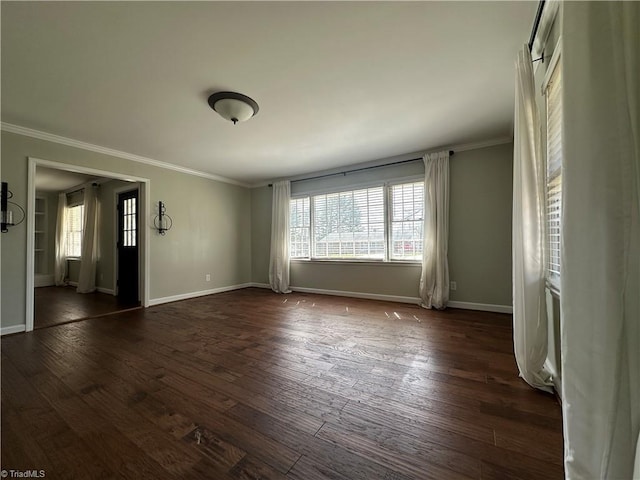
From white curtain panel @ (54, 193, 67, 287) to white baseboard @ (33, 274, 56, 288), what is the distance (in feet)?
0.37

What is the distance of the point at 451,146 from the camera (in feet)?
12.5

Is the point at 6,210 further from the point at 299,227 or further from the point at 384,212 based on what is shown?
the point at 384,212

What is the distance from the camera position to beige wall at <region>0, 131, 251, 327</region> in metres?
2.96

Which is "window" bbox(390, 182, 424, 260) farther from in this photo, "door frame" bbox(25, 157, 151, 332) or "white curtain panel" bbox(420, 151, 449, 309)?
"door frame" bbox(25, 157, 151, 332)

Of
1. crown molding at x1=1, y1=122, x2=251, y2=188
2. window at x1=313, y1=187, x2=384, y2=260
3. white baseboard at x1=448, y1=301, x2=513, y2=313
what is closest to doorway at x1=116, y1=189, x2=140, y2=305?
crown molding at x1=1, y1=122, x2=251, y2=188

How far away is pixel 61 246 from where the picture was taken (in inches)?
255

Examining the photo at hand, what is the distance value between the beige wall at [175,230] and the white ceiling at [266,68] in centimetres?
34

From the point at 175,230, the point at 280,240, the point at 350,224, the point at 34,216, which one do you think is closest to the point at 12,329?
the point at 34,216

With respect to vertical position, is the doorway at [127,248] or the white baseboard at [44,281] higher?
the doorway at [127,248]

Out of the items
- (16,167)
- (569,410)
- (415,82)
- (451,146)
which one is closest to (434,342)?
(569,410)

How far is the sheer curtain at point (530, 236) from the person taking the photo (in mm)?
1673

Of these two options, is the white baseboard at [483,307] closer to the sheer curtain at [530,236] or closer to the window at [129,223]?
the sheer curtain at [530,236]

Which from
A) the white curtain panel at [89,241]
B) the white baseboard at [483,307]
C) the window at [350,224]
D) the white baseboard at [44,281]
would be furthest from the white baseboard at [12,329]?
the white baseboard at [483,307]

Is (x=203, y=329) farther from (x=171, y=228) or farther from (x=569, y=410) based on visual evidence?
(x=569, y=410)
